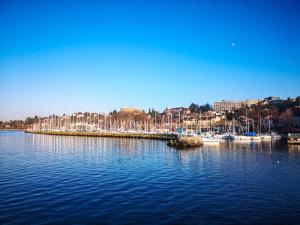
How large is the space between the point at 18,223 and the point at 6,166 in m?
24.5

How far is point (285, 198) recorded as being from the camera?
71.7 ft

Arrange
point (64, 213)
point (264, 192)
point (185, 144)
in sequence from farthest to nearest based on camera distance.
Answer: point (185, 144), point (264, 192), point (64, 213)

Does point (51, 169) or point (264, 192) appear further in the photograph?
point (51, 169)

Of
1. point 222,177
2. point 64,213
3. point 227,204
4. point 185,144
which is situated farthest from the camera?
point 185,144

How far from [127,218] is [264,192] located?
1265cm

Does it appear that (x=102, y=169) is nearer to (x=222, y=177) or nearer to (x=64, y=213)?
(x=222, y=177)

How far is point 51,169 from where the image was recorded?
35531 mm

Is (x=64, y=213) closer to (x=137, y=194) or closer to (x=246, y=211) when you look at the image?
(x=137, y=194)

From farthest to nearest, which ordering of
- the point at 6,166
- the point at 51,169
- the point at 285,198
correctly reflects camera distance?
the point at 6,166 < the point at 51,169 < the point at 285,198

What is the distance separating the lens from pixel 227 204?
66.8ft

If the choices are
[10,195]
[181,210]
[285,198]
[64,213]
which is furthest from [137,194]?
[285,198]

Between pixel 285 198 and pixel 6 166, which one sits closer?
pixel 285 198

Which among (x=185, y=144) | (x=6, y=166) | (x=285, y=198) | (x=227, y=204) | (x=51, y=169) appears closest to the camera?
(x=227, y=204)

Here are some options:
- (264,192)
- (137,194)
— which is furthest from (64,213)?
(264,192)
